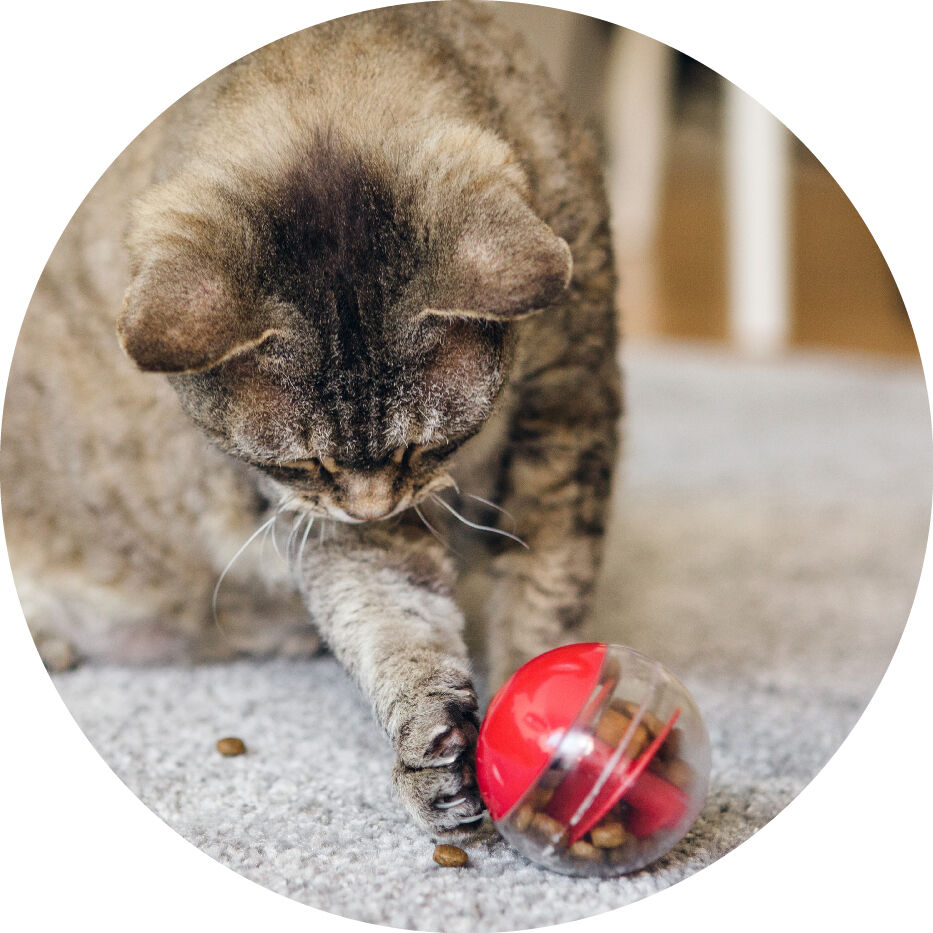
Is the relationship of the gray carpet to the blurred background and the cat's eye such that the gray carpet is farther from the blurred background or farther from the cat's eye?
the blurred background

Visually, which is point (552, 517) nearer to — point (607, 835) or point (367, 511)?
point (367, 511)

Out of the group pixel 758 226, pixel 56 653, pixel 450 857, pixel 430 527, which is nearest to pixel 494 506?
pixel 430 527

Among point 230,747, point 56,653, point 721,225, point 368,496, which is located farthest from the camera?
point 721,225

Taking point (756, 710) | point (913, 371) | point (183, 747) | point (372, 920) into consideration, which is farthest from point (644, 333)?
point (372, 920)

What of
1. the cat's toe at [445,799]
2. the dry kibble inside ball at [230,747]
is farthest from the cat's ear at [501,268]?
the dry kibble inside ball at [230,747]

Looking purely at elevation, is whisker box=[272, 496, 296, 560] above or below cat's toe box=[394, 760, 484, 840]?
above

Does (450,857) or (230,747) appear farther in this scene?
(230,747)

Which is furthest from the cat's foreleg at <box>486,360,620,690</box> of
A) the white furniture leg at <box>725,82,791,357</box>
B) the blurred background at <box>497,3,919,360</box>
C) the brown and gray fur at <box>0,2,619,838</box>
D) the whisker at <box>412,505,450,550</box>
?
the white furniture leg at <box>725,82,791,357</box>

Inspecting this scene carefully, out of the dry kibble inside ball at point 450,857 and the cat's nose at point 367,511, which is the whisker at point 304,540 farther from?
the dry kibble inside ball at point 450,857
